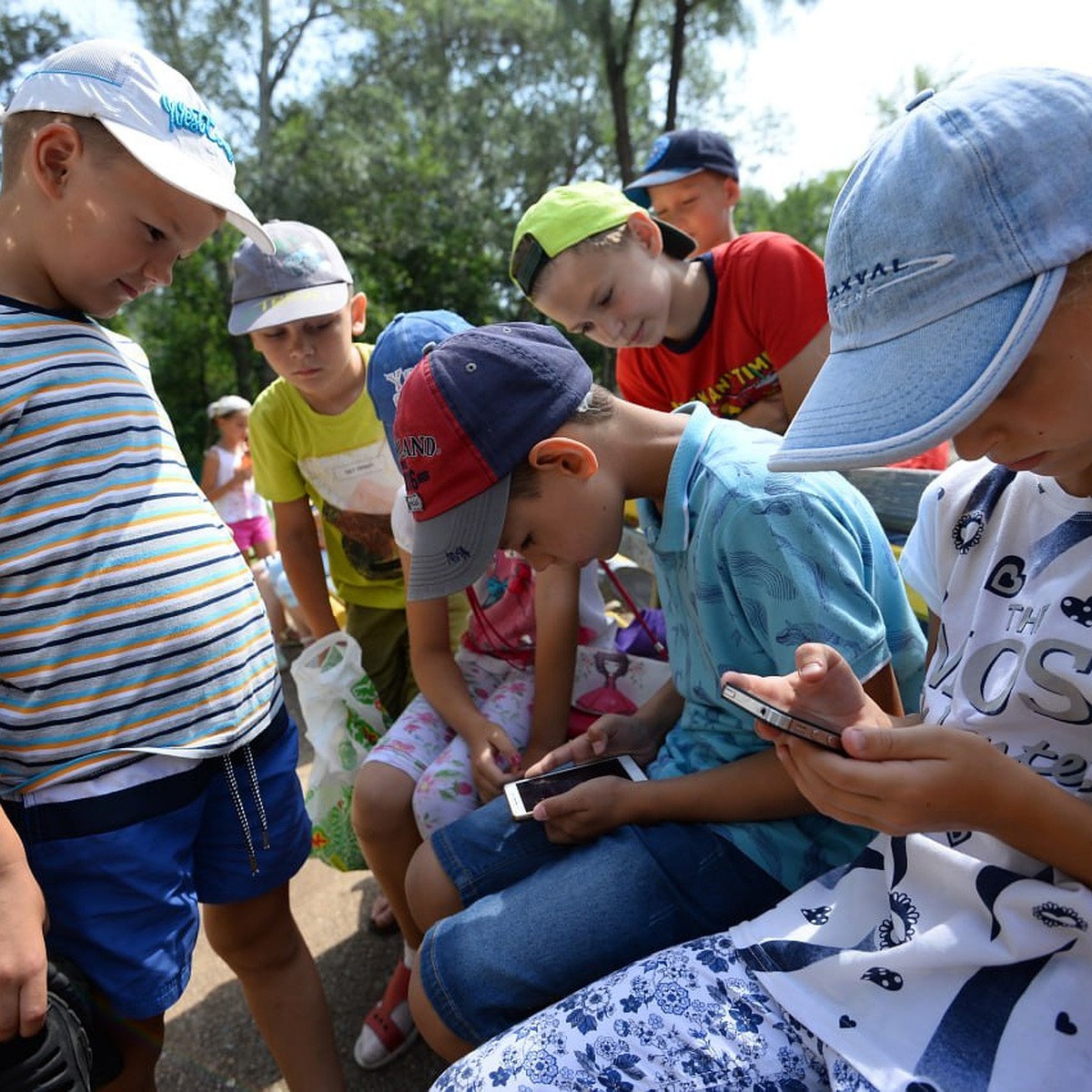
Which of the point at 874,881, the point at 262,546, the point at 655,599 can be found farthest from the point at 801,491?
the point at 262,546

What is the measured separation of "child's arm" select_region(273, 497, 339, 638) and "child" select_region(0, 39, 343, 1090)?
1242 millimetres

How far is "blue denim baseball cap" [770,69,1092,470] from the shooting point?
0.90 m

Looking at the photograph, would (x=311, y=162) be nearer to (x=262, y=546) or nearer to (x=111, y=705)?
(x=262, y=546)

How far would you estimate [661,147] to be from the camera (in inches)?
152

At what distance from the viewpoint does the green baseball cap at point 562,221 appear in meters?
2.56

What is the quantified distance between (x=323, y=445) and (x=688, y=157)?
2.10m

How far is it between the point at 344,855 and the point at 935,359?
209 centimetres

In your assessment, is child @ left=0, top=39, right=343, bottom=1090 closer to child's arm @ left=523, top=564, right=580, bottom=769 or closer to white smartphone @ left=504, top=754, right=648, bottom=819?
white smartphone @ left=504, top=754, right=648, bottom=819

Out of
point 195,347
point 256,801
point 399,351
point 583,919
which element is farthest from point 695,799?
point 195,347

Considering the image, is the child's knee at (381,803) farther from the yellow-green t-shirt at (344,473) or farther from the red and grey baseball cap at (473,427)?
the yellow-green t-shirt at (344,473)

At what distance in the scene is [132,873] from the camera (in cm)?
162

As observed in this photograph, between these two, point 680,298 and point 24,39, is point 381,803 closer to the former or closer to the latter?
point 680,298

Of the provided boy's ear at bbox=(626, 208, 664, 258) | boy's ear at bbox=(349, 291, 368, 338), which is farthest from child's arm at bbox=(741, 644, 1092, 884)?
boy's ear at bbox=(349, 291, 368, 338)

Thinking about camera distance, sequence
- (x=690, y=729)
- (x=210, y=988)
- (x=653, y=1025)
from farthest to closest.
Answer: (x=210, y=988) < (x=690, y=729) < (x=653, y=1025)
